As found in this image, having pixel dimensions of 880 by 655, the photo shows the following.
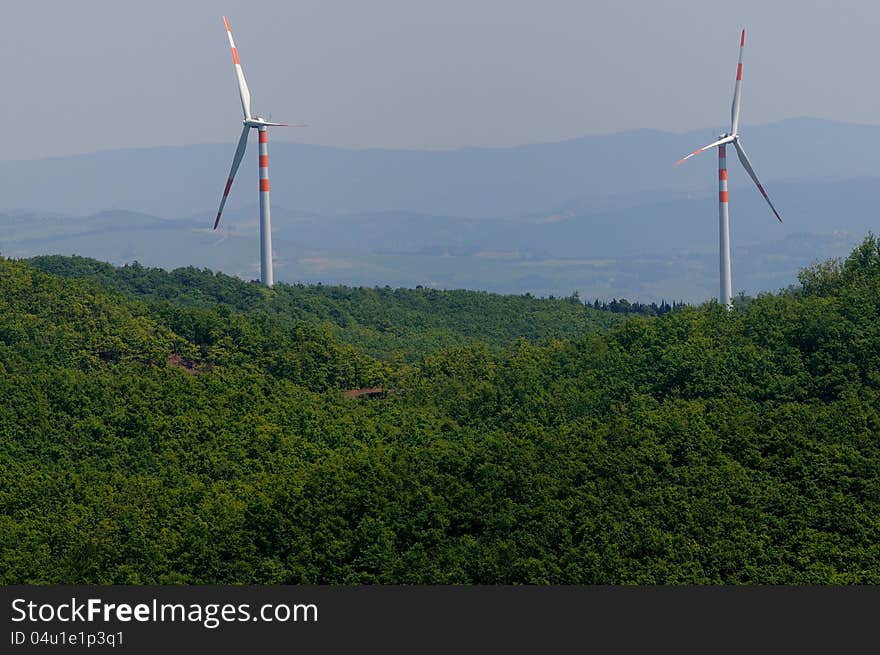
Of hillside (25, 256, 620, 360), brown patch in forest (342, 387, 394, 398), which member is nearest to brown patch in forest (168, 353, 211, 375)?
brown patch in forest (342, 387, 394, 398)

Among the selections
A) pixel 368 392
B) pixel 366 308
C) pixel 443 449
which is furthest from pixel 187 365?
pixel 366 308

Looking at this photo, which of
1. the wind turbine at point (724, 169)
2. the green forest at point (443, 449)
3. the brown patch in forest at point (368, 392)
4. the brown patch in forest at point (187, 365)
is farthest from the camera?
the wind turbine at point (724, 169)

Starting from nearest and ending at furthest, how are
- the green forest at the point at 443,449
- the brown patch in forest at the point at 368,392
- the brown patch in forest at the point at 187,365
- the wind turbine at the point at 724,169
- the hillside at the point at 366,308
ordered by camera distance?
1. the green forest at the point at 443,449
2. the brown patch in forest at the point at 368,392
3. the brown patch in forest at the point at 187,365
4. the wind turbine at the point at 724,169
5. the hillside at the point at 366,308

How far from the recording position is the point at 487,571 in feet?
159

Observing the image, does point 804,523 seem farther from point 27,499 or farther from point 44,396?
point 44,396

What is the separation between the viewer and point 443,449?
6250 cm

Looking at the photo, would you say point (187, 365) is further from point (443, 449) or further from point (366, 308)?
point (366, 308)

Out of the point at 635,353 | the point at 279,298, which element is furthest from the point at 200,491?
the point at 279,298

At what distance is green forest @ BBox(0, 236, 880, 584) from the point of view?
5053 cm

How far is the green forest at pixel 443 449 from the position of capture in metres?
50.5

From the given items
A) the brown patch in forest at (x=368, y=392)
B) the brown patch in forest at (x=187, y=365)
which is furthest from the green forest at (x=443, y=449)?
the brown patch in forest at (x=368, y=392)

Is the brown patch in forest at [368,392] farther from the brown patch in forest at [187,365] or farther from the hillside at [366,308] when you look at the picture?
the hillside at [366,308]

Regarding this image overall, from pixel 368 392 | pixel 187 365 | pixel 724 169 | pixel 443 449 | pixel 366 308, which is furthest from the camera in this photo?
pixel 366 308

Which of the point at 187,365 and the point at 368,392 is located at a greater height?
the point at 187,365
